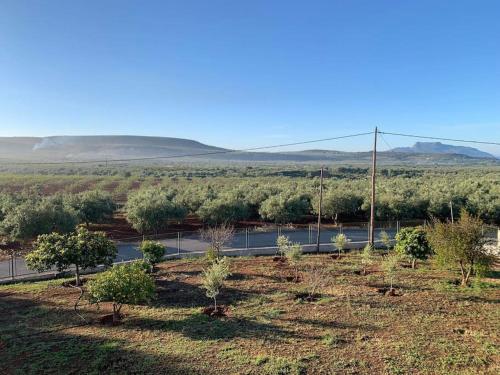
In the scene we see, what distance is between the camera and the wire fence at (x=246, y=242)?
24375 mm

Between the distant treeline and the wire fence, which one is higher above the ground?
the distant treeline

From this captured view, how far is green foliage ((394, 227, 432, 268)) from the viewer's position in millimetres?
21797

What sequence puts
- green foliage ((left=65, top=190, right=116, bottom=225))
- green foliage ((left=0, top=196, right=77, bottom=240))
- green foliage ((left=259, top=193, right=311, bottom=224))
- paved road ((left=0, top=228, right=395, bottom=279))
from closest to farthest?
paved road ((left=0, top=228, right=395, bottom=279)), green foliage ((left=0, top=196, right=77, bottom=240)), green foliage ((left=65, top=190, right=116, bottom=225)), green foliage ((left=259, top=193, right=311, bottom=224))

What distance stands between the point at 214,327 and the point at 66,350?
4899 mm

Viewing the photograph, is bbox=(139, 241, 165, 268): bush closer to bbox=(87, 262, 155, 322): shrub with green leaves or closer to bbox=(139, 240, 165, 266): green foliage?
bbox=(139, 240, 165, 266): green foliage

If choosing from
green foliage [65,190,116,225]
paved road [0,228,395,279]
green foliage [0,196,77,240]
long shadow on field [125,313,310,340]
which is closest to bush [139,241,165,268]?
paved road [0,228,395,279]

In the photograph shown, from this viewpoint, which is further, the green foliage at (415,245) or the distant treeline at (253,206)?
the distant treeline at (253,206)

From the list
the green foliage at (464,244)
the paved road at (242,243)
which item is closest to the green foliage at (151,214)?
the paved road at (242,243)

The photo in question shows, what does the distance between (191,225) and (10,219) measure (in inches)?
643

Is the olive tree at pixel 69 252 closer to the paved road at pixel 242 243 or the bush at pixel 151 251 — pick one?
the bush at pixel 151 251

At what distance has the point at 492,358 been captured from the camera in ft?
37.6

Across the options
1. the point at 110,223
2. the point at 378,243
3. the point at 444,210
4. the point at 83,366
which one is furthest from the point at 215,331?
the point at 444,210

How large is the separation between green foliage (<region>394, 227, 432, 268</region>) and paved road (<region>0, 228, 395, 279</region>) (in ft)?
23.4

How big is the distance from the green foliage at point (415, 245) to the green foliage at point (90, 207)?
27739 mm
